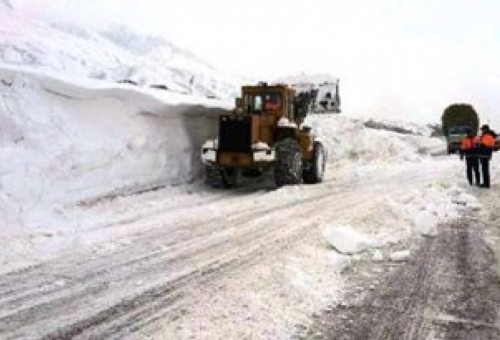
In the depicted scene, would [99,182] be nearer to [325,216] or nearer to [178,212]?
[178,212]

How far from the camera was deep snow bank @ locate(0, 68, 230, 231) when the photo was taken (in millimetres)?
13239

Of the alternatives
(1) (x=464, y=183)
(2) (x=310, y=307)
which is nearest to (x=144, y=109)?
(1) (x=464, y=183)

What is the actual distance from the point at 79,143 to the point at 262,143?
5367 millimetres

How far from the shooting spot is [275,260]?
29.6ft

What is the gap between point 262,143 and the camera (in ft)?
62.8

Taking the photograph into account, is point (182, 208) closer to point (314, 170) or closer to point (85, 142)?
point (85, 142)

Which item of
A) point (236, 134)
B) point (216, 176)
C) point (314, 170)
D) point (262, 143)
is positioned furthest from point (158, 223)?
point (314, 170)

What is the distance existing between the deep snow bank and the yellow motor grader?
0.93 metres

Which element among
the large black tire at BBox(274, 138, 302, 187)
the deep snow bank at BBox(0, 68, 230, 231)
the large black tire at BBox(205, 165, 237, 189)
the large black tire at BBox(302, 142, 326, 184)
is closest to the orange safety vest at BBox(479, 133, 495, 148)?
the large black tire at BBox(302, 142, 326, 184)

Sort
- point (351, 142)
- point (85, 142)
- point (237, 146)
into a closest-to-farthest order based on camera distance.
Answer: point (85, 142)
point (237, 146)
point (351, 142)

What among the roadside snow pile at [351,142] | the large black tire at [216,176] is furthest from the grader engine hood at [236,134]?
the roadside snow pile at [351,142]

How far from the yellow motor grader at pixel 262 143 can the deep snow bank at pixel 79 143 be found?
933mm

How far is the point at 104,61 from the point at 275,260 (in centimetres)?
15189

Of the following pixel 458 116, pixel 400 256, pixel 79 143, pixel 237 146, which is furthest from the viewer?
pixel 458 116
